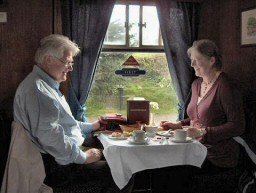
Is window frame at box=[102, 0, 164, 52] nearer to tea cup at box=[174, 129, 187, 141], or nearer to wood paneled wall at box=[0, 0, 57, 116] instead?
wood paneled wall at box=[0, 0, 57, 116]

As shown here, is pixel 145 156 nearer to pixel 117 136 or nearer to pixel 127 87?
pixel 117 136

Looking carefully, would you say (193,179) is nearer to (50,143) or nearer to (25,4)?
(50,143)

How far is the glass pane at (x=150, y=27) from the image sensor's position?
3.30 meters

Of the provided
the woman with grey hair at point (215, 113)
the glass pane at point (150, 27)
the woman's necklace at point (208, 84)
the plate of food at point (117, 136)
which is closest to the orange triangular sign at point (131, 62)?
the glass pane at point (150, 27)

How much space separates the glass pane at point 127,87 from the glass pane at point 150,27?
136 millimetres

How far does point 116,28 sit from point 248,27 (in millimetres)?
1180

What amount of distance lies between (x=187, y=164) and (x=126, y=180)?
46 centimetres

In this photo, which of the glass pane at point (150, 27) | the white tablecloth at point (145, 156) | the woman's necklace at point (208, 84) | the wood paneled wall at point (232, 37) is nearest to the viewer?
the white tablecloth at point (145, 156)

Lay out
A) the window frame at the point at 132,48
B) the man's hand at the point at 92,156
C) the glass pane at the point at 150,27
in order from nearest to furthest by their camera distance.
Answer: the man's hand at the point at 92,156
the window frame at the point at 132,48
the glass pane at the point at 150,27

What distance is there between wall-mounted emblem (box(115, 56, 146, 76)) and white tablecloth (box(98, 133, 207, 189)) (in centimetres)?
94

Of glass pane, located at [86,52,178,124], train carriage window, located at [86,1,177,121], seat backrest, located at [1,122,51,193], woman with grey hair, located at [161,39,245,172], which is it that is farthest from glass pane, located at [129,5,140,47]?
seat backrest, located at [1,122,51,193]

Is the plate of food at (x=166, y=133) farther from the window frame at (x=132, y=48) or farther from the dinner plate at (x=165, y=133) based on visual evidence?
the window frame at (x=132, y=48)

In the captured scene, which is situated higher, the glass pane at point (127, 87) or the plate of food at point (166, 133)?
the glass pane at point (127, 87)

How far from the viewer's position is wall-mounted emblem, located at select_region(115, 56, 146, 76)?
3205mm
